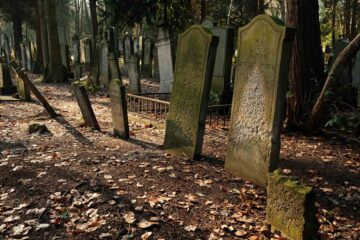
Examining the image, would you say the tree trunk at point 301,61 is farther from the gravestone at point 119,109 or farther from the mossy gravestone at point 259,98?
the gravestone at point 119,109

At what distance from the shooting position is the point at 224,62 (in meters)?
9.37

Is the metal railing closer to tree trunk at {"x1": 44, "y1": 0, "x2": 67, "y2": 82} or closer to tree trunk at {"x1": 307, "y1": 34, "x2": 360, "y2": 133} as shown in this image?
tree trunk at {"x1": 307, "y1": 34, "x2": 360, "y2": 133}

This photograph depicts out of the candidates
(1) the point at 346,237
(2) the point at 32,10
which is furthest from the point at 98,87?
(2) the point at 32,10

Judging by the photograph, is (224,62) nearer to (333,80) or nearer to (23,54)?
(333,80)

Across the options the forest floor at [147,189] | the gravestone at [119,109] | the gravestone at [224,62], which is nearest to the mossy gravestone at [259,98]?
the forest floor at [147,189]

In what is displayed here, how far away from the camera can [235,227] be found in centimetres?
358

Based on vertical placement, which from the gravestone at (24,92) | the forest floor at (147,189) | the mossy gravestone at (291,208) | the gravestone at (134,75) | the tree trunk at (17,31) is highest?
the tree trunk at (17,31)

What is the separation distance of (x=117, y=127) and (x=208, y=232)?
4068mm

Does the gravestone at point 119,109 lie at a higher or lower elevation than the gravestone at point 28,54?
lower

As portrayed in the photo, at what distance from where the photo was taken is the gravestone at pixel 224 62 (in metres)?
9.22

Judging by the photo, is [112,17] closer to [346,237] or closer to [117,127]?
[117,127]

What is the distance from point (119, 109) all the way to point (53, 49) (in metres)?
11.8

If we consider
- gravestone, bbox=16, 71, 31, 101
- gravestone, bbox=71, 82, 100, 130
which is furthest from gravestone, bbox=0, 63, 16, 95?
gravestone, bbox=71, 82, 100, 130

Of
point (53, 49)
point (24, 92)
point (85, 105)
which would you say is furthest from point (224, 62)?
point (53, 49)
